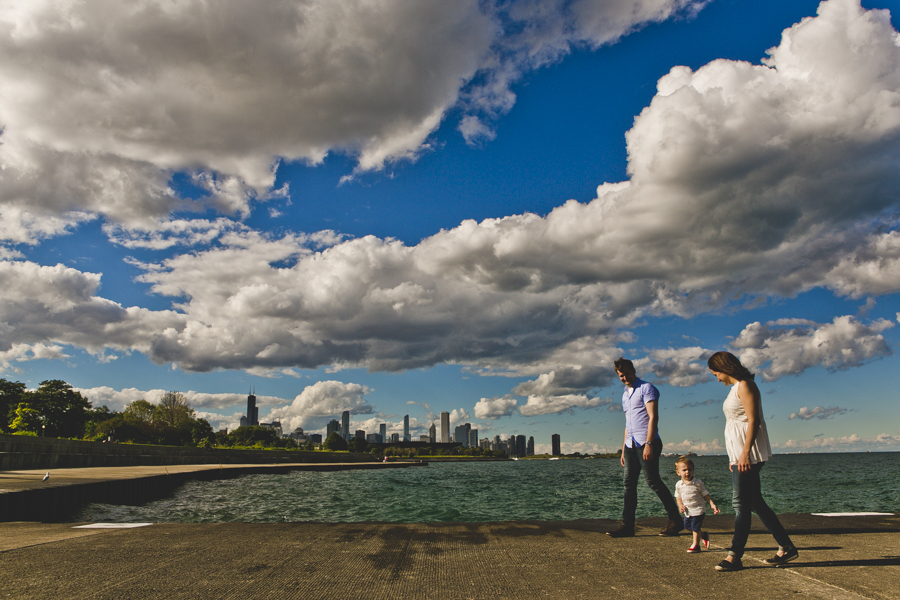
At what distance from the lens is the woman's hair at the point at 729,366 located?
4.40m

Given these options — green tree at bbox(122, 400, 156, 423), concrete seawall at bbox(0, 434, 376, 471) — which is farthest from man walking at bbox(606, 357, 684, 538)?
green tree at bbox(122, 400, 156, 423)

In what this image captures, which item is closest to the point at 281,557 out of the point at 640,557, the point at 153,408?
the point at 640,557

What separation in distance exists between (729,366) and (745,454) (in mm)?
778

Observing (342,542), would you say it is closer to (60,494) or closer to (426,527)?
(426,527)

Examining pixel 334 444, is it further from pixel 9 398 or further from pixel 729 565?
pixel 729 565

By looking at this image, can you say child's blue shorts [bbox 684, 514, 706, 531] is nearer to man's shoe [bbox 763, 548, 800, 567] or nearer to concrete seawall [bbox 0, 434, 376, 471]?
man's shoe [bbox 763, 548, 800, 567]

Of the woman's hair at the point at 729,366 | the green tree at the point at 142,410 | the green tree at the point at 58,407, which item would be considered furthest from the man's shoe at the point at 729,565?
the green tree at the point at 142,410

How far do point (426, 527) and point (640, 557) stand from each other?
280cm

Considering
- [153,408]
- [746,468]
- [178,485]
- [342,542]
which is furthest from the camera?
[153,408]

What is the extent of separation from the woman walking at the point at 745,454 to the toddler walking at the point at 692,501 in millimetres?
428

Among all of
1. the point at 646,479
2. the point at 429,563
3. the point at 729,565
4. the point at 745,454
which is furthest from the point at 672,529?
the point at 429,563

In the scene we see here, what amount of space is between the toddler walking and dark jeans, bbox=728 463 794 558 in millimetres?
422

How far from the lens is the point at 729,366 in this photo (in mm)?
4465

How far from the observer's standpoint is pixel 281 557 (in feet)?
15.0
